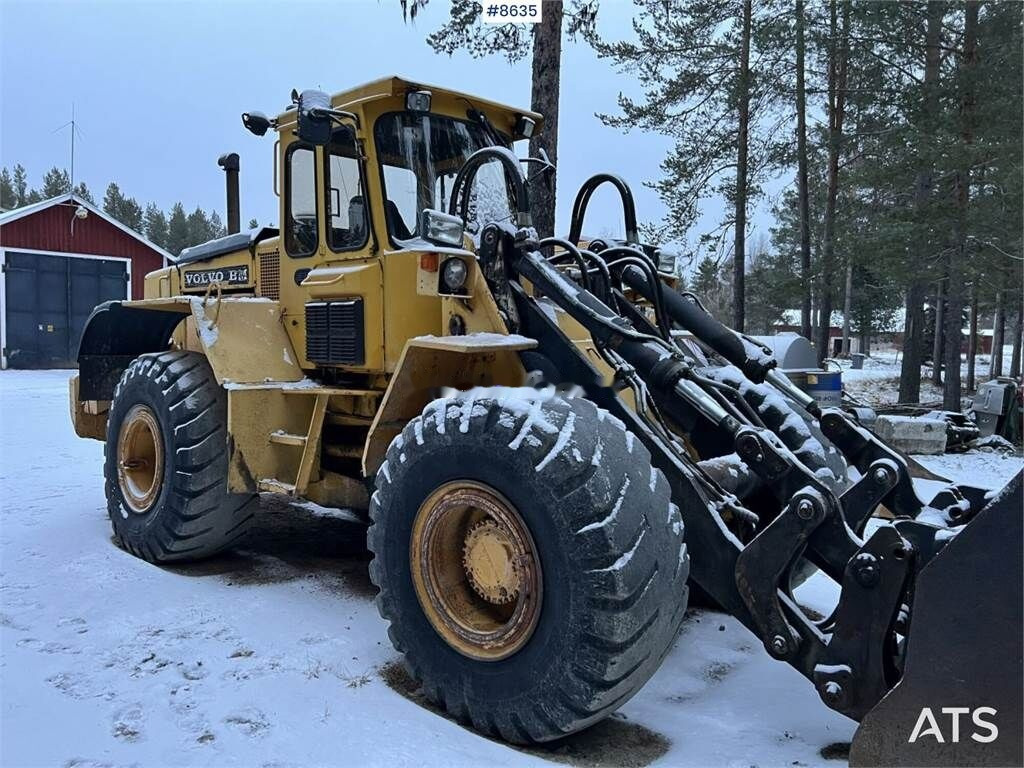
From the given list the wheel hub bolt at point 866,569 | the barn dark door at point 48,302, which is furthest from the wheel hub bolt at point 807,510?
the barn dark door at point 48,302

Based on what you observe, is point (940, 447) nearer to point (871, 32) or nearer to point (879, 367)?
point (871, 32)

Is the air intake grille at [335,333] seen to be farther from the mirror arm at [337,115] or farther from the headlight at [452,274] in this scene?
the mirror arm at [337,115]

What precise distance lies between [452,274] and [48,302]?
2063 centimetres

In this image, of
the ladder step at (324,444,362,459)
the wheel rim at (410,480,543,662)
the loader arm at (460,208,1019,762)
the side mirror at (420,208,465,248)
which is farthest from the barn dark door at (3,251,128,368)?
the wheel rim at (410,480,543,662)

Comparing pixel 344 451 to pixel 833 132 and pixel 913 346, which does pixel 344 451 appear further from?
pixel 833 132

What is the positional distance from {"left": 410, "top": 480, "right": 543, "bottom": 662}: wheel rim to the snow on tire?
0.03m

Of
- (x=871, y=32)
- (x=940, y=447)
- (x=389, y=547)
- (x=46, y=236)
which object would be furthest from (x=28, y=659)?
(x=46, y=236)

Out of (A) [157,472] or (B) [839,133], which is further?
(B) [839,133]

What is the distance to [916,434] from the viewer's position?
11.4 m

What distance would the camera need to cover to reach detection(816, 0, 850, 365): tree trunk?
1603 centimetres

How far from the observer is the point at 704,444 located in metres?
3.94

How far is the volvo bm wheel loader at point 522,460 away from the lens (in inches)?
110

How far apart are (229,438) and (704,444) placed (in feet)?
8.82

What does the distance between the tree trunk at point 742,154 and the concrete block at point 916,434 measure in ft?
24.8
